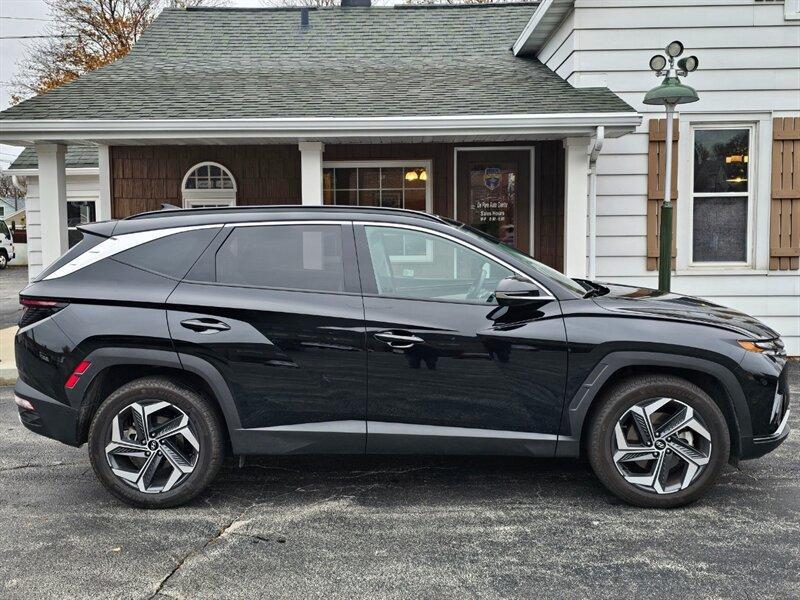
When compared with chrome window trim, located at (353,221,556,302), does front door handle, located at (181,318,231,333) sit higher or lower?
lower

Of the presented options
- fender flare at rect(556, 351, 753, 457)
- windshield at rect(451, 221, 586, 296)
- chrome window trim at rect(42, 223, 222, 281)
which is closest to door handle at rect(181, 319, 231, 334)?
chrome window trim at rect(42, 223, 222, 281)

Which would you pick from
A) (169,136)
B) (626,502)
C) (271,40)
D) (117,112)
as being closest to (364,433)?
(626,502)

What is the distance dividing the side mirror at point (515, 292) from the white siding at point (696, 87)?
481 centimetres

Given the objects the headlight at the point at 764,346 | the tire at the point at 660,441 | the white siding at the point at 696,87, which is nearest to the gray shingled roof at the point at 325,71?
the white siding at the point at 696,87

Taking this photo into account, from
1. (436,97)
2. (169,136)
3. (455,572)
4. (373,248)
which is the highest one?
(436,97)

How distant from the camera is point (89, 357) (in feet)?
13.3

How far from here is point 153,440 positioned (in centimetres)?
410

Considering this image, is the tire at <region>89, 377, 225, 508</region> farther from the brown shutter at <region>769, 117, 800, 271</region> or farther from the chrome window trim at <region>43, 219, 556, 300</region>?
the brown shutter at <region>769, 117, 800, 271</region>

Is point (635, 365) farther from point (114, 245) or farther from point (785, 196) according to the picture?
point (785, 196)

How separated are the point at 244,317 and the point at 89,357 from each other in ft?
2.94

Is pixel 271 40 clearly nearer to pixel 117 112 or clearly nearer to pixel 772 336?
pixel 117 112

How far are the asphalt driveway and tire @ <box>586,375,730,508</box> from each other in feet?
0.47

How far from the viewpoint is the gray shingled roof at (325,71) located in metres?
8.06

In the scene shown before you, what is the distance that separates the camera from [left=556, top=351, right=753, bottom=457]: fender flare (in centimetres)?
402
